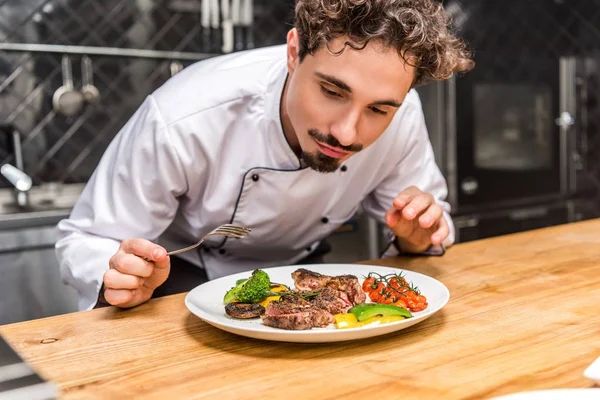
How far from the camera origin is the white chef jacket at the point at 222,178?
4.70 ft

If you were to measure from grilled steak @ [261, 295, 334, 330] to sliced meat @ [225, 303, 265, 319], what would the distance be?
2 cm

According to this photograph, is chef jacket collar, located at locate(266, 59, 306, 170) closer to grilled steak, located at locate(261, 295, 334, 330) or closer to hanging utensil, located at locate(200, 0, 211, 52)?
grilled steak, located at locate(261, 295, 334, 330)

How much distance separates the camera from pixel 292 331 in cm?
89

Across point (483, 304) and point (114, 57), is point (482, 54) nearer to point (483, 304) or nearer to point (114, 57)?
point (114, 57)

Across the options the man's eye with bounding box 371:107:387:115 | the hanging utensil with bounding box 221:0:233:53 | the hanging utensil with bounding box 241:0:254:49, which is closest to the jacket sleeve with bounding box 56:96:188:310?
the man's eye with bounding box 371:107:387:115

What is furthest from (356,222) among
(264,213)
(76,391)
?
(76,391)

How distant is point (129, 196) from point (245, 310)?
560 millimetres

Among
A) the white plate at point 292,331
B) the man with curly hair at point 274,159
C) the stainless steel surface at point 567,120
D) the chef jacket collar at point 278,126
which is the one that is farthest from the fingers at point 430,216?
the stainless steel surface at point 567,120

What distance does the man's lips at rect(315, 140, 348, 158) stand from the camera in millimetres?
Result: 1296

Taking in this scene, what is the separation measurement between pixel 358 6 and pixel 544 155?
2.94 m

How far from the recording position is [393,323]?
91cm

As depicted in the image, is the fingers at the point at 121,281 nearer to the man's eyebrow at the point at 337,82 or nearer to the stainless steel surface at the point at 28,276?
the man's eyebrow at the point at 337,82

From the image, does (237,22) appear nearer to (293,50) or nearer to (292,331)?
(293,50)

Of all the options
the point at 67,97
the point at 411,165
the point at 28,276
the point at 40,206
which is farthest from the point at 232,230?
the point at 67,97
